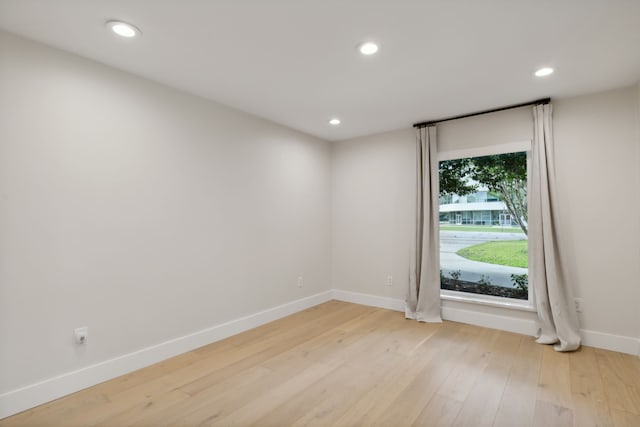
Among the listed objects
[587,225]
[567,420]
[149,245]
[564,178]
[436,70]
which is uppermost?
[436,70]

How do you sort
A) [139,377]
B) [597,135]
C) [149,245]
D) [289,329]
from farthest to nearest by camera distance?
[289,329], [597,135], [149,245], [139,377]

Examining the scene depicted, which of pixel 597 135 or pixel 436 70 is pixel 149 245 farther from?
pixel 597 135

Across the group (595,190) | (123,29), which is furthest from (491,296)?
(123,29)

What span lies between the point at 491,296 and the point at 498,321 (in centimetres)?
31

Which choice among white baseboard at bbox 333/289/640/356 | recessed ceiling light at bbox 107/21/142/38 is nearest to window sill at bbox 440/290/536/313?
white baseboard at bbox 333/289/640/356

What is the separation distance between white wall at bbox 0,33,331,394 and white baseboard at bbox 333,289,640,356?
1441mm

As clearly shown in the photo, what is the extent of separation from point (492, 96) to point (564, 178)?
1.12 meters

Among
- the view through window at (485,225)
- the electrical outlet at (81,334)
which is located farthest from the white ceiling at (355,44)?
the electrical outlet at (81,334)

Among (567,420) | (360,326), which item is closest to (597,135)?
(567,420)

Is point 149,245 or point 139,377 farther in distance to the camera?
point 149,245

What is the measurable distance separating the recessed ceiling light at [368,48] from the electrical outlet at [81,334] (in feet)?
9.47

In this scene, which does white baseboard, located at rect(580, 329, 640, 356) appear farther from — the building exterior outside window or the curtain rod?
the curtain rod

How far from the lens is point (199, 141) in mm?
3070

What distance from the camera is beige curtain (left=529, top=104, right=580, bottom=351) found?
298 centimetres
